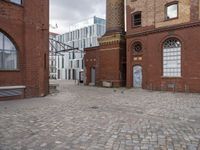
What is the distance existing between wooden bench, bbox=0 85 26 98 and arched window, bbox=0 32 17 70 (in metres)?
1.18

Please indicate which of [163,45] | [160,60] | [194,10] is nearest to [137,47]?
[163,45]

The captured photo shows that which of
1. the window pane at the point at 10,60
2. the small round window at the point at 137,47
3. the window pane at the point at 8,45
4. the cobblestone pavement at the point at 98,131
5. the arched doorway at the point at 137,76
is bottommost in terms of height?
the cobblestone pavement at the point at 98,131

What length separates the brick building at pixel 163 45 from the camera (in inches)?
730

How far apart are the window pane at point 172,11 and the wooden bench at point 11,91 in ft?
46.4

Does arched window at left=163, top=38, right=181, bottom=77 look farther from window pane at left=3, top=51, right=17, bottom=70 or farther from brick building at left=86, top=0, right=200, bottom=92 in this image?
window pane at left=3, top=51, right=17, bottom=70

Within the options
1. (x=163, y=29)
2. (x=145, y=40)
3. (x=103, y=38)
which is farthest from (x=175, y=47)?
(x=103, y=38)

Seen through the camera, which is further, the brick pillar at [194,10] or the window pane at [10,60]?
the brick pillar at [194,10]

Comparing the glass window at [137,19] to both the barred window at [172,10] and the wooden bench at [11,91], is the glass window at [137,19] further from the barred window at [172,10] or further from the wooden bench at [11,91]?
the wooden bench at [11,91]

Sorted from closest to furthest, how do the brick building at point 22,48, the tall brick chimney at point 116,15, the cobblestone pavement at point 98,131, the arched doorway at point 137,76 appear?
1. the cobblestone pavement at point 98,131
2. the brick building at point 22,48
3. the arched doorway at point 137,76
4. the tall brick chimney at point 116,15

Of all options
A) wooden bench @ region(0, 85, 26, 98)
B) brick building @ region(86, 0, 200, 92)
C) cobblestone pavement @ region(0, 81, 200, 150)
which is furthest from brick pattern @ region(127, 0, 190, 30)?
wooden bench @ region(0, 85, 26, 98)

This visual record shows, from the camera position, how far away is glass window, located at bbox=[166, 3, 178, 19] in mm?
19923

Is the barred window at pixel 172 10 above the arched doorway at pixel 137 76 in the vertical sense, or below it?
above

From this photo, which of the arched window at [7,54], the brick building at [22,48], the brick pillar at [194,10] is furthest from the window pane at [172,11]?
the arched window at [7,54]

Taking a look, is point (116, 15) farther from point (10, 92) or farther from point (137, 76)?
point (10, 92)
